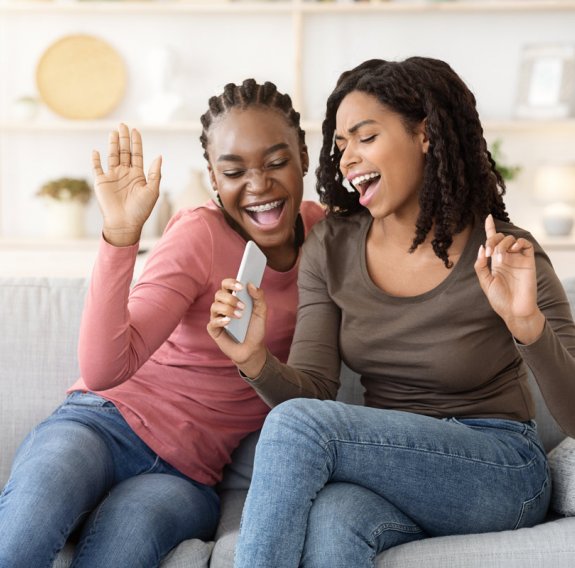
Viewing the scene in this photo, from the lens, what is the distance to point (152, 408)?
1.69 m

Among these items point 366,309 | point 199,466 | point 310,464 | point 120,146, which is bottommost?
point 199,466

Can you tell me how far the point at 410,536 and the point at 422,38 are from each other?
347 centimetres

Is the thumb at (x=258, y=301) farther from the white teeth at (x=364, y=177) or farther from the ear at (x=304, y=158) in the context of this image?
the ear at (x=304, y=158)

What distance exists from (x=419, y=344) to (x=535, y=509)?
34cm

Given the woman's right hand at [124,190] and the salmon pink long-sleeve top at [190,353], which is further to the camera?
the salmon pink long-sleeve top at [190,353]

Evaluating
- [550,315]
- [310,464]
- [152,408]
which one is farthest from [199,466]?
[550,315]

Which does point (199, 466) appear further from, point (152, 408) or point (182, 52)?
point (182, 52)

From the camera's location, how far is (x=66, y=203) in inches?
173

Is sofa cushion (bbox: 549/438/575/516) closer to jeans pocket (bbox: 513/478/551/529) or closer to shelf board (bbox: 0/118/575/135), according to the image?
jeans pocket (bbox: 513/478/551/529)

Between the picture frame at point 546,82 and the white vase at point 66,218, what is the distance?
221cm

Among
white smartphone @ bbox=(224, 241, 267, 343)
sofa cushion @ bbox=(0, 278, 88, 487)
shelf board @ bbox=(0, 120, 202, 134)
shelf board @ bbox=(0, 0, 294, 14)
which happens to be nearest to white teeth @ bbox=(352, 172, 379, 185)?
white smartphone @ bbox=(224, 241, 267, 343)

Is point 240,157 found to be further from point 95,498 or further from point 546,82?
point 546,82

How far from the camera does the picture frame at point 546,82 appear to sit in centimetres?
431

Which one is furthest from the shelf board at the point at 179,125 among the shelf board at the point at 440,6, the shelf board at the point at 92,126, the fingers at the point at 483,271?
the fingers at the point at 483,271
